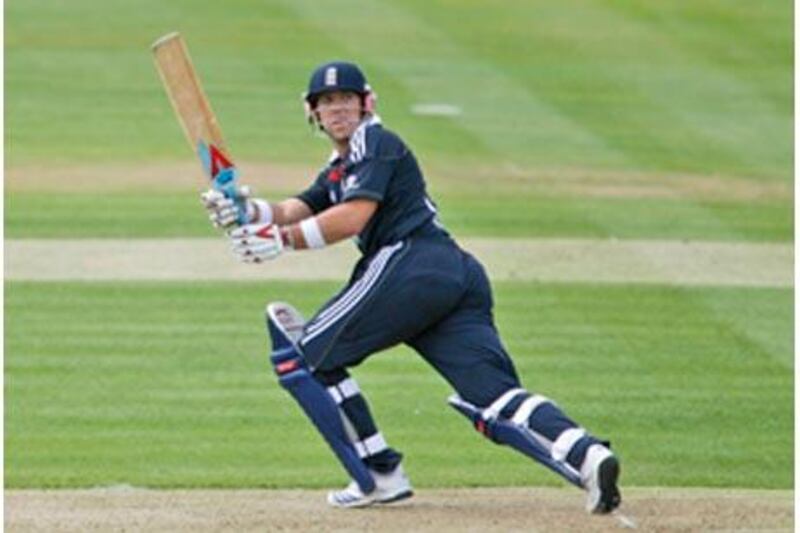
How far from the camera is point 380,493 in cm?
1075

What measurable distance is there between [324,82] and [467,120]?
14984 mm

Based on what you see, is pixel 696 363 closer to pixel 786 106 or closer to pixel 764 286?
pixel 764 286

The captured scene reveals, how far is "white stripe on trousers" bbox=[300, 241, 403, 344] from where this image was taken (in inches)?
409

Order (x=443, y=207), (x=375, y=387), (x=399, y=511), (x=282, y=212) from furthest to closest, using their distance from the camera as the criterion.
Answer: (x=443, y=207) → (x=375, y=387) → (x=282, y=212) → (x=399, y=511)

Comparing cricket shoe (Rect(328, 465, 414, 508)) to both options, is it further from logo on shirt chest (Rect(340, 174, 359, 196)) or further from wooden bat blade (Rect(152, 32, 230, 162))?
wooden bat blade (Rect(152, 32, 230, 162))

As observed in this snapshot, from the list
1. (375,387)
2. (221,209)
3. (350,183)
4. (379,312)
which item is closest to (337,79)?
(350,183)

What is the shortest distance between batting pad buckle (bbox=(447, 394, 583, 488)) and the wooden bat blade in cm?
151

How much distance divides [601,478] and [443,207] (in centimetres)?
1099

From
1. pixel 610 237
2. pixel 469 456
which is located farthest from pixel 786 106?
pixel 469 456

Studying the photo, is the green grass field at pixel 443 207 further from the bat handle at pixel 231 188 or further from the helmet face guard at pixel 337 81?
the helmet face guard at pixel 337 81

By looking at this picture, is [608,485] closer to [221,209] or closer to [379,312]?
[379,312]

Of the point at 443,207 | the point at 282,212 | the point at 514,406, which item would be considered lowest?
the point at 443,207

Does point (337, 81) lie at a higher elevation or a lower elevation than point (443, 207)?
higher

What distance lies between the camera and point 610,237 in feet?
64.6
